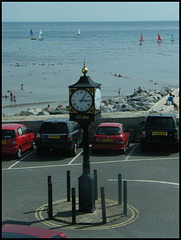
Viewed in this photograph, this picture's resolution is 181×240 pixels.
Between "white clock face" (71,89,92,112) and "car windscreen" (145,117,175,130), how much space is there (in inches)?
289

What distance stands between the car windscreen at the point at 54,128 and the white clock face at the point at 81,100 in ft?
20.2

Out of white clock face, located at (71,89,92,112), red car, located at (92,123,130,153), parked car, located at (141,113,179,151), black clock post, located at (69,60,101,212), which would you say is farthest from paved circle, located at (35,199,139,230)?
parked car, located at (141,113,179,151)

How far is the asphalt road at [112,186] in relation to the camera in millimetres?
10273

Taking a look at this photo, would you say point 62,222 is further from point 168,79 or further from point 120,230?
point 168,79

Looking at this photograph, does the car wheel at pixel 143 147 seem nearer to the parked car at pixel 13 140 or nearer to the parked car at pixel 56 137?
the parked car at pixel 56 137

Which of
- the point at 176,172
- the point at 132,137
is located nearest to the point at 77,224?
the point at 176,172

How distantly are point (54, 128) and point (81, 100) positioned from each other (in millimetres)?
6390

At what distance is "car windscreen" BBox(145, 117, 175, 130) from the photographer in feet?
60.0

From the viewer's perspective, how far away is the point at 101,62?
95.5m

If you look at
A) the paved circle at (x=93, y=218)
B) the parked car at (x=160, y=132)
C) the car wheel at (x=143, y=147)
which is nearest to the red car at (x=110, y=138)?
the car wheel at (x=143, y=147)

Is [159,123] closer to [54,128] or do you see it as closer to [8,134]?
[54,128]

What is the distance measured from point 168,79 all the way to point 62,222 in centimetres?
6246

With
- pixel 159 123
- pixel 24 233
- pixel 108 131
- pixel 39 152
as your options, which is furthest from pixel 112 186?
pixel 24 233

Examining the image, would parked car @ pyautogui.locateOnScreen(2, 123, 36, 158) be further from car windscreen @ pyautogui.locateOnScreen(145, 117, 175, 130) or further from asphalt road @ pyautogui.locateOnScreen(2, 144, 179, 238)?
car windscreen @ pyautogui.locateOnScreen(145, 117, 175, 130)
